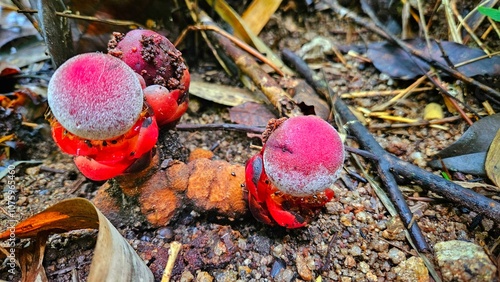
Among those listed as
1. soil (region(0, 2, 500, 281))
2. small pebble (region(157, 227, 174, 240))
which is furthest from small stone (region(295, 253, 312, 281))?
small pebble (region(157, 227, 174, 240))

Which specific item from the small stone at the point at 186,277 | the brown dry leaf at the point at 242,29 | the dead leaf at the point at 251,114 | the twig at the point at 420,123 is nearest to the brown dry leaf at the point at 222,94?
the dead leaf at the point at 251,114

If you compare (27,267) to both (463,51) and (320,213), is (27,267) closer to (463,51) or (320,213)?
(320,213)

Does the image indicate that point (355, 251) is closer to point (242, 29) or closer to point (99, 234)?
point (99, 234)

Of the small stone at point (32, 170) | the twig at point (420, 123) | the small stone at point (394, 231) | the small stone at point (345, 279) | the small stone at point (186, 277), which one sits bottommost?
the small stone at point (32, 170)

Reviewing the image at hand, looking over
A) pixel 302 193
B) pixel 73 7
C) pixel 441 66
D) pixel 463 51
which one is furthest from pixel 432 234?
pixel 73 7

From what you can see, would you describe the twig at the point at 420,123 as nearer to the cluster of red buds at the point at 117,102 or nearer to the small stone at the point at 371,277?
the small stone at the point at 371,277

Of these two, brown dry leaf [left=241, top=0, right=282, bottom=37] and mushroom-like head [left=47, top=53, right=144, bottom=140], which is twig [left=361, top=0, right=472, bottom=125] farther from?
mushroom-like head [left=47, top=53, right=144, bottom=140]

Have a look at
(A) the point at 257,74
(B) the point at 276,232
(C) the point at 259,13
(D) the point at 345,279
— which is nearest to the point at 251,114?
(A) the point at 257,74
